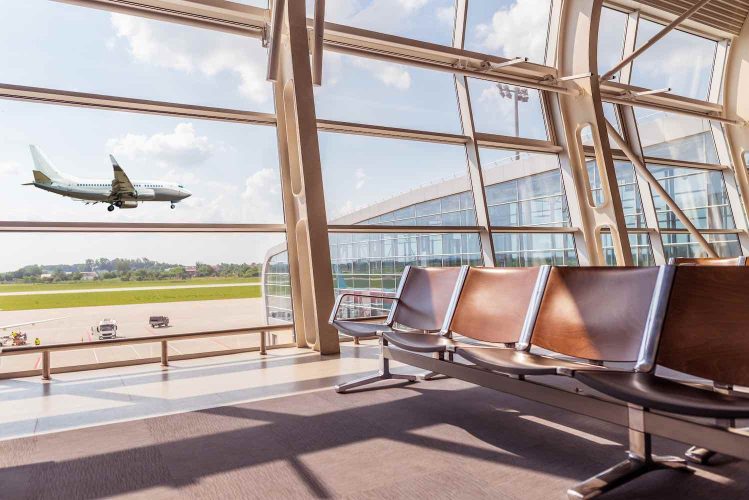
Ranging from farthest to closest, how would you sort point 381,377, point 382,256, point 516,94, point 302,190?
1. point 516,94
2. point 382,256
3. point 302,190
4. point 381,377

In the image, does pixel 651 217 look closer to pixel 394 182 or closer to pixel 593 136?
pixel 593 136

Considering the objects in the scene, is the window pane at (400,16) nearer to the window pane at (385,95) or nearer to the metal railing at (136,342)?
the window pane at (385,95)

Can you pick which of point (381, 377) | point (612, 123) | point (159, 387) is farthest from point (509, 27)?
point (159, 387)

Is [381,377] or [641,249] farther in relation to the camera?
[641,249]

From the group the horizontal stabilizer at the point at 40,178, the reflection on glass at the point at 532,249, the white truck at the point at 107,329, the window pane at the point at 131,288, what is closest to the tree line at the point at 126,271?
the window pane at the point at 131,288

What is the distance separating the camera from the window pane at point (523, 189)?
6.44m

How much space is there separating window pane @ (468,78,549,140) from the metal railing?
3.57m

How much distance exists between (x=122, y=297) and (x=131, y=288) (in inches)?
4.2

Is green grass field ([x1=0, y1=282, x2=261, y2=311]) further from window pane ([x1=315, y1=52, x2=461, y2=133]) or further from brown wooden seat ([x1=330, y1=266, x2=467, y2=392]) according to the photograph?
window pane ([x1=315, y1=52, x2=461, y2=133])

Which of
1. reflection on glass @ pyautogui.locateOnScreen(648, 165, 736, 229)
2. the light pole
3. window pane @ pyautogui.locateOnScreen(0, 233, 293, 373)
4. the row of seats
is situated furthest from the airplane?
reflection on glass @ pyautogui.locateOnScreen(648, 165, 736, 229)

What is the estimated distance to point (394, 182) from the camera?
5.96 metres

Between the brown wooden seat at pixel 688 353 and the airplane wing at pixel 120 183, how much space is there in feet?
13.3

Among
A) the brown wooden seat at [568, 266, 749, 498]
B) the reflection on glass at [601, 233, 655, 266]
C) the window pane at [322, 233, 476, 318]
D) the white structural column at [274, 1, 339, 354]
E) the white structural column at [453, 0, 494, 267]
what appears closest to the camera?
the brown wooden seat at [568, 266, 749, 498]

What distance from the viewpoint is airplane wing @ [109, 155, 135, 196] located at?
14.6 feet
